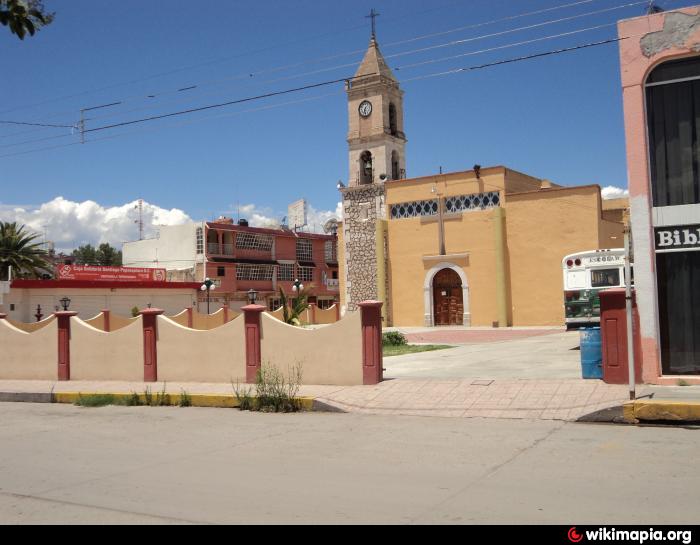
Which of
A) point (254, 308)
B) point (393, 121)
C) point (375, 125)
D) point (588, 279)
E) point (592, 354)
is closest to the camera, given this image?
point (592, 354)

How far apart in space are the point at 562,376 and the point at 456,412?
9.63 ft

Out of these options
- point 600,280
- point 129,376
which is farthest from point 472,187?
point 129,376

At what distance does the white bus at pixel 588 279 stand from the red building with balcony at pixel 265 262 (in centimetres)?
3342

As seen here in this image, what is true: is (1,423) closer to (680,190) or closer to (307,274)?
(680,190)

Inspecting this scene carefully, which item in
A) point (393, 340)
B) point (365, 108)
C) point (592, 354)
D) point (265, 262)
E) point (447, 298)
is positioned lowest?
point (393, 340)

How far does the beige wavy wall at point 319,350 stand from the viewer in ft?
43.5

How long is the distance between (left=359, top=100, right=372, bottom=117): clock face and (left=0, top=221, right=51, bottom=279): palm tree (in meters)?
24.7

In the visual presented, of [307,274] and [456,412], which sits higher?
[307,274]

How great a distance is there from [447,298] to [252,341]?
23.1 metres

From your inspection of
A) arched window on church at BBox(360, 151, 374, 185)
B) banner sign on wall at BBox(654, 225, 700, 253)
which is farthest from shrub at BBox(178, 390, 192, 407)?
arched window on church at BBox(360, 151, 374, 185)

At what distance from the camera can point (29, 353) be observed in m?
17.8

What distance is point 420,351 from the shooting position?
2086 cm

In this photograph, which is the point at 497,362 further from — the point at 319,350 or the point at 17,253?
the point at 17,253

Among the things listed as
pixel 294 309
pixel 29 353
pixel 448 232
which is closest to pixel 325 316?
pixel 448 232
